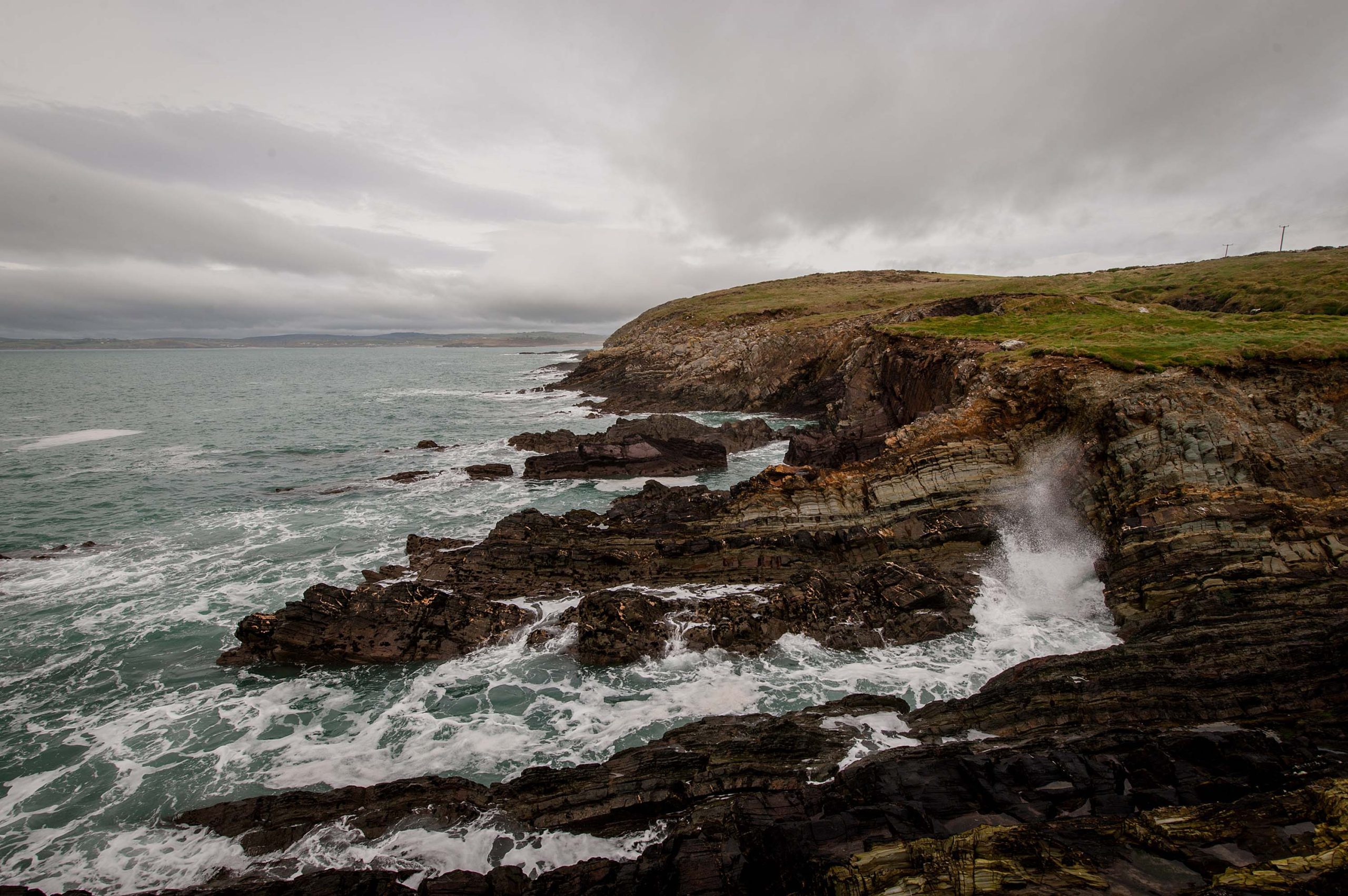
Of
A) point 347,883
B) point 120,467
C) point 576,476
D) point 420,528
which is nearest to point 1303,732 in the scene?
point 347,883

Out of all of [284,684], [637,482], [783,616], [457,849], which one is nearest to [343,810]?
[457,849]

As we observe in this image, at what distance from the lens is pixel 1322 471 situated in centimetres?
1586

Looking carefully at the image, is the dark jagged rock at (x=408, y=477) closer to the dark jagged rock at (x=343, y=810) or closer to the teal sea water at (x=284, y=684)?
the teal sea water at (x=284, y=684)

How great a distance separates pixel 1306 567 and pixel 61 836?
1033 inches

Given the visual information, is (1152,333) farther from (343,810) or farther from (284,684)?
(284,684)

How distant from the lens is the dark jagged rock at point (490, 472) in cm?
3372

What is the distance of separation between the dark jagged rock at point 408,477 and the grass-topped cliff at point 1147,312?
98.9 ft

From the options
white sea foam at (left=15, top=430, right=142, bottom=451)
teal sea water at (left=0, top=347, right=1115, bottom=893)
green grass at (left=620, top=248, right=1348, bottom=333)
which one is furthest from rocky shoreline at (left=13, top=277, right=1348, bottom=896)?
white sea foam at (left=15, top=430, right=142, bottom=451)

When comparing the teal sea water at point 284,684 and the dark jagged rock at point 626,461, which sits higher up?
the dark jagged rock at point 626,461

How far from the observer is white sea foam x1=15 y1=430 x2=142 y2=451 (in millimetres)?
43312

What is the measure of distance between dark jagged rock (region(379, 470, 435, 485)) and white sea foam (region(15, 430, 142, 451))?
3016 centimetres

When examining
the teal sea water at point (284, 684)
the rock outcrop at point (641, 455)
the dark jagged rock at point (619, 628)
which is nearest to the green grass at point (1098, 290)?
the rock outcrop at point (641, 455)

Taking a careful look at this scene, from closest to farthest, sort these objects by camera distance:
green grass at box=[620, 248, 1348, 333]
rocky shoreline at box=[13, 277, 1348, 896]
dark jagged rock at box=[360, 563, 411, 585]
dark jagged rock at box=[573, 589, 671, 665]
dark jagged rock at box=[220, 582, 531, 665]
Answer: rocky shoreline at box=[13, 277, 1348, 896] → dark jagged rock at box=[573, 589, 671, 665] → dark jagged rock at box=[220, 582, 531, 665] → dark jagged rock at box=[360, 563, 411, 585] → green grass at box=[620, 248, 1348, 333]

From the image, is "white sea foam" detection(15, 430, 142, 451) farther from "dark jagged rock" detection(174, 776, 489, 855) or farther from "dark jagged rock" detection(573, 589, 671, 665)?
"dark jagged rock" detection(573, 589, 671, 665)
